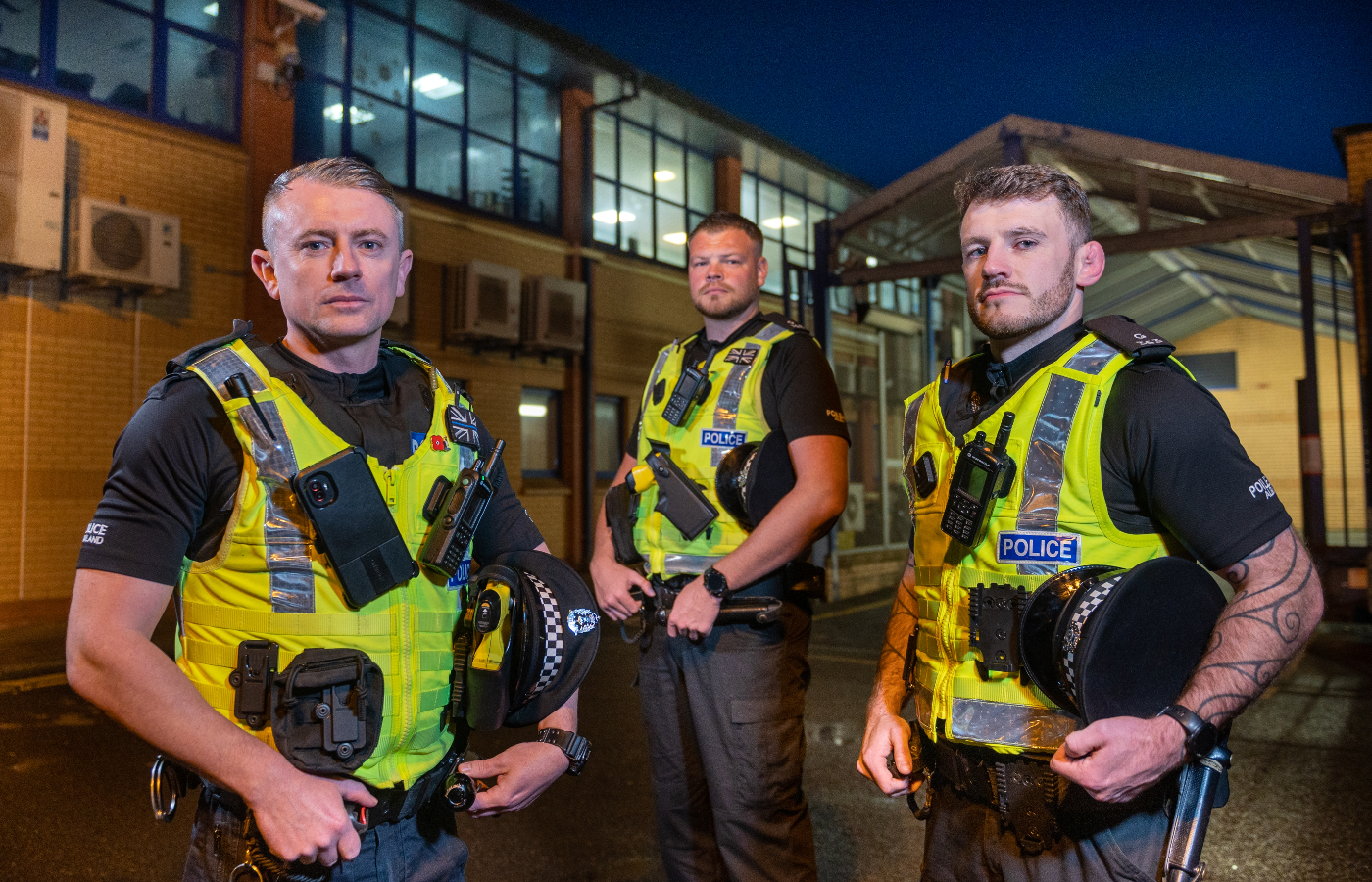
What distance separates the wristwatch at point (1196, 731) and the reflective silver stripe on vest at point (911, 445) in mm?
742

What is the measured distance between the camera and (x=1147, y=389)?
6.12ft

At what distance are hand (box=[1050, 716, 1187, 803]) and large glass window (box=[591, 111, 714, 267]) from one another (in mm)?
15799

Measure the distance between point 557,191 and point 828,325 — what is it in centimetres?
678

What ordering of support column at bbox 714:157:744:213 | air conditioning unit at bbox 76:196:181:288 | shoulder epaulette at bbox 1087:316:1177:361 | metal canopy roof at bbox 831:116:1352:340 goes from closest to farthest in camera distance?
1. shoulder epaulette at bbox 1087:316:1177:361
2. metal canopy roof at bbox 831:116:1352:340
3. air conditioning unit at bbox 76:196:181:288
4. support column at bbox 714:157:744:213

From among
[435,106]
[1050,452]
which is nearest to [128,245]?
[435,106]

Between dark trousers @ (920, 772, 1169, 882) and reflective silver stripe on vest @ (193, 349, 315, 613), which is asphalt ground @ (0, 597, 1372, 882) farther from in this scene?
reflective silver stripe on vest @ (193, 349, 315, 613)

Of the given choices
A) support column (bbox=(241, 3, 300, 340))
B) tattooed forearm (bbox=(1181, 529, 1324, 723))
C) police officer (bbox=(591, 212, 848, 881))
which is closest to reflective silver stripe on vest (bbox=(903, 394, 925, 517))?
police officer (bbox=(591, 212, 848, 881))

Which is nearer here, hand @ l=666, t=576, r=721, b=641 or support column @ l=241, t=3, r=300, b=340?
hand @ l=666, t=576, r=721, b=641

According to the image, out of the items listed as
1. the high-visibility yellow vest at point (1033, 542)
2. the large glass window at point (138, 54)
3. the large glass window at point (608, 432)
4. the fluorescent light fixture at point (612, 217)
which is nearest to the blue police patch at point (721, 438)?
the high-visibility yellow vest at point (1033, 542)

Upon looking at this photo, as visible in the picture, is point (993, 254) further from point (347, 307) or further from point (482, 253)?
point (482, 253)

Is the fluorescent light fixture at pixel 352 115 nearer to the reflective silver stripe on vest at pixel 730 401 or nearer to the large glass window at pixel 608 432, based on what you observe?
the large glass window at pixel 608 432

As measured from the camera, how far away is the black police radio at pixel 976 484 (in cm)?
197

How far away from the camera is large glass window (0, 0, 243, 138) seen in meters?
9.77

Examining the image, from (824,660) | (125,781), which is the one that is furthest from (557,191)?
(125,781)
